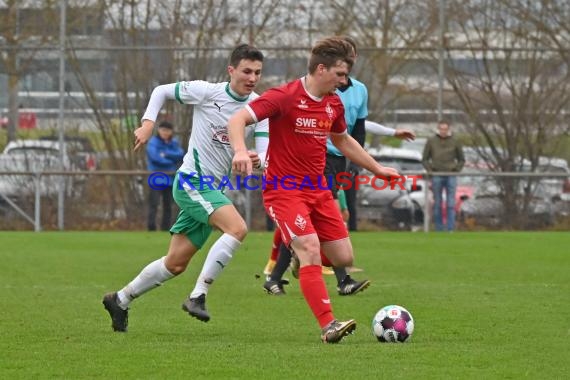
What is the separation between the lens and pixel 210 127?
7965 millimetres

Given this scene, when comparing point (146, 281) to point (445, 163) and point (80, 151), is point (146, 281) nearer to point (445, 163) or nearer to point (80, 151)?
point (445, 163)

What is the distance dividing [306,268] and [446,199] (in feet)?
44.5

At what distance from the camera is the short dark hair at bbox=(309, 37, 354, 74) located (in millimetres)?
6988

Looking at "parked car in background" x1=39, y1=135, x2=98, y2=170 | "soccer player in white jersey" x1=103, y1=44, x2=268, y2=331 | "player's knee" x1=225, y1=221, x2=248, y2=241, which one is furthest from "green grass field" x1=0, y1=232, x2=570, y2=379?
"parked car in background" x1=39, y1=135, x2=98, y2=170

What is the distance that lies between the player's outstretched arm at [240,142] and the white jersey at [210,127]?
42.3 inches

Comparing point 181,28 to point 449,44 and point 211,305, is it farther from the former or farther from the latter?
point 211,305


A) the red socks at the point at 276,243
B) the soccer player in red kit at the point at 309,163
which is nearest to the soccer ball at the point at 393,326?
the soccer player in red kit at the point at 309,163

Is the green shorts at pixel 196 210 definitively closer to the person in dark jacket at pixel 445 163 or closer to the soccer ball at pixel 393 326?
the soccer ball at pixel 393 326

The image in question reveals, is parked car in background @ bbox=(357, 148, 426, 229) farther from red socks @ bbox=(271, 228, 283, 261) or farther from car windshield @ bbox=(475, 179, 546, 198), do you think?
red socks @ bbox=(271, 228, 283, 261)

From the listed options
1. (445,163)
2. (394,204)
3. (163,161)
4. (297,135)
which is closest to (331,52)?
(297,135)

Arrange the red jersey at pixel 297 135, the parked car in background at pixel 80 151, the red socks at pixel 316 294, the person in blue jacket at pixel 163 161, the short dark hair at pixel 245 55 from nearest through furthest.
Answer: the red socks at pixel 316 294 < the red jersey at pixel 297 135 < the short dark hair at pixel 245 55 < the person in blue jacket at pixel 163 161 < the parked car in background at pixel 80 151

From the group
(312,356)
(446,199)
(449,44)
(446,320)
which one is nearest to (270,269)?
(446,320)

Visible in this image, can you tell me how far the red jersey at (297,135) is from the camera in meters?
7.08

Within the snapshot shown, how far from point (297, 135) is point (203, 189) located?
918 millimetres
